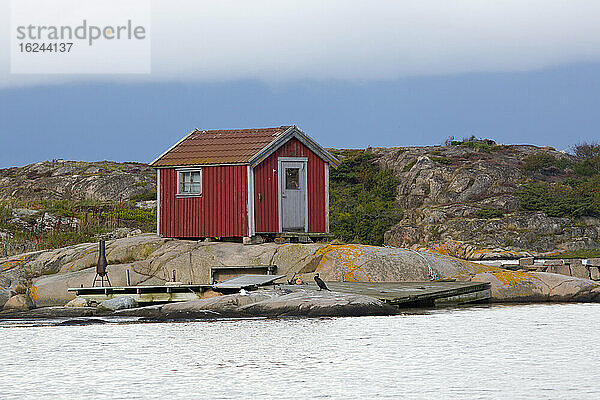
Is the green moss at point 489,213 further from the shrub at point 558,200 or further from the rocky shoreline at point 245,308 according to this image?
the rocky shoreline at point 245,308

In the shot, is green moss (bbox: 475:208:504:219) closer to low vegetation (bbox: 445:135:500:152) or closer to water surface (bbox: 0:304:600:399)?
low vegetation (bbox: 445:135:500:152)

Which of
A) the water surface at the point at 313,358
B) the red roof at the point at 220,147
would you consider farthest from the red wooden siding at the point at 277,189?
the water surface at the point at 313,358

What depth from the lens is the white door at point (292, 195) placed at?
2748 centimetres

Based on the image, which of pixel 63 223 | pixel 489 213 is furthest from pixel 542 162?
pixel 63 223

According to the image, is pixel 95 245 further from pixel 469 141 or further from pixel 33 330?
pixel 469 141

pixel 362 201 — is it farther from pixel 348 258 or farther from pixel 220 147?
pixel 348 258

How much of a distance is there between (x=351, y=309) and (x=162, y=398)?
363 inches

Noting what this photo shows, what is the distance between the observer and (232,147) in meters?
27.9

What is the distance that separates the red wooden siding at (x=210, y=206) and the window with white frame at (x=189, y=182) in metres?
0.17

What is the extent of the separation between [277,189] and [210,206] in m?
2.28

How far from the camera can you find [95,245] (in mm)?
27719

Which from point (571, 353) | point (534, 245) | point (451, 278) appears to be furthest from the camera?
point (534, 245)

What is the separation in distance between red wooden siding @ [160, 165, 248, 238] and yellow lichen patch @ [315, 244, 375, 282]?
2882 millimetres

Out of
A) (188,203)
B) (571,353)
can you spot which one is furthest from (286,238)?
(571,353)
